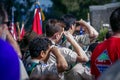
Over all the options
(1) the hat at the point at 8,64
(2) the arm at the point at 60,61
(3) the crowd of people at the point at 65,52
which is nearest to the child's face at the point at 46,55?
(3) the crowd of people at the point at 65,52

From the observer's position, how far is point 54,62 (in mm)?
5715

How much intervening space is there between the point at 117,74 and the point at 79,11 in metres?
51.2

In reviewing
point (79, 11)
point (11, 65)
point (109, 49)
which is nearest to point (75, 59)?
point (109, 49)

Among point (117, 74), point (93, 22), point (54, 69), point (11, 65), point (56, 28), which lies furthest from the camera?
point (93, 22)

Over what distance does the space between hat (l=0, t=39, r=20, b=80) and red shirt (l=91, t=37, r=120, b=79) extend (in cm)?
216

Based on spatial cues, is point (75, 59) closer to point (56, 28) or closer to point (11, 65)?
point (56, 28)

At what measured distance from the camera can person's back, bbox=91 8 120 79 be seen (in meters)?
4.76

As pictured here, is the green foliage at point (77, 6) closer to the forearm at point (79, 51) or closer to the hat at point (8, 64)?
the forearm at point (79, 51)

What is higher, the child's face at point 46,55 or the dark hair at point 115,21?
the dark hair at point 115,21

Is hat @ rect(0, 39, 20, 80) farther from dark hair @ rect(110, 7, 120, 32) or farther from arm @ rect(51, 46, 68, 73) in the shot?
arm @ rect(51, 46, 68, 73)

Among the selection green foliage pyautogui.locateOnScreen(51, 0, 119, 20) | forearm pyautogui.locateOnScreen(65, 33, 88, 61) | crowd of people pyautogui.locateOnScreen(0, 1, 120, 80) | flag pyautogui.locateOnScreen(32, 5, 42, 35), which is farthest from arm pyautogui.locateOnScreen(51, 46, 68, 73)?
green foliage pyautogui.locateOnScreen(51, 0, 119, 20)

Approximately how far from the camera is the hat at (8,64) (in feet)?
8.64

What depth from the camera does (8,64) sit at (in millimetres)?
2637

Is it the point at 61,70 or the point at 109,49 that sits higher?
the point at 109,49
